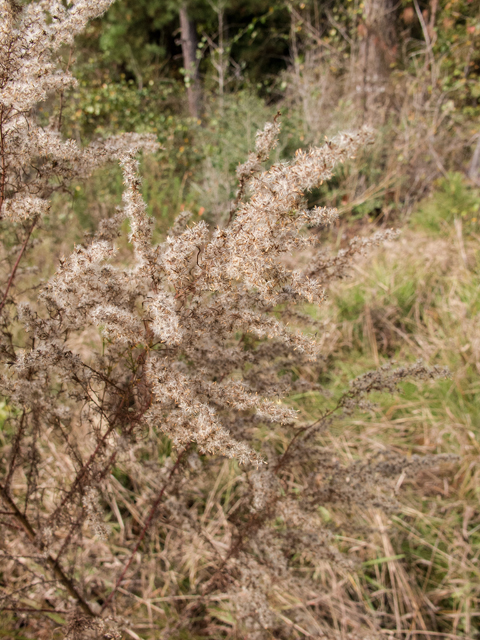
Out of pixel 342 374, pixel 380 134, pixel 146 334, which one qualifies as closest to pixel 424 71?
pixel 380 134

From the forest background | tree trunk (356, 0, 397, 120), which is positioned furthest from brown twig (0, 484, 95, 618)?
tree trunk (356, 0, 397, 120)

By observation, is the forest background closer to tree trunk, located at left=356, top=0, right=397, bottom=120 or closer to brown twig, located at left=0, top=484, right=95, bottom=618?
tree trunk, located at left=356, top=0, right=397, bottom=120

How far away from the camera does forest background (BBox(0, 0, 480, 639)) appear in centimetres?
197

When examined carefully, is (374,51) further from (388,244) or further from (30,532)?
(30,532)

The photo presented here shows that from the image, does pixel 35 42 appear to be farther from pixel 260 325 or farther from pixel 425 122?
pixel 425 122

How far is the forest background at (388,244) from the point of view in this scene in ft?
6.47

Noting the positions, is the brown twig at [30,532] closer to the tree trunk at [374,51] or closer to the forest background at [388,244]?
the forest background at [388,244]

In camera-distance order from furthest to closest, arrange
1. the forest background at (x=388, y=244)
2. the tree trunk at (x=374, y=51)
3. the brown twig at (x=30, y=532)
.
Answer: the tree trunk at (x=374, y=51) → the forest background at (x=388, y=244) → the brown twig at (x=30, y=532)

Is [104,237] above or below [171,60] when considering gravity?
below

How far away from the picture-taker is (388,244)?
4.10 m

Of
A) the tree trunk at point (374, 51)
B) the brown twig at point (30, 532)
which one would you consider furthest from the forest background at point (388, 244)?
the brown twig at point (30, 532)

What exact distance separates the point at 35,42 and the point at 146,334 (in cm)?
66

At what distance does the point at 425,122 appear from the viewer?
16.6ft

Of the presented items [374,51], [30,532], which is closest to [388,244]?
[374,51]
